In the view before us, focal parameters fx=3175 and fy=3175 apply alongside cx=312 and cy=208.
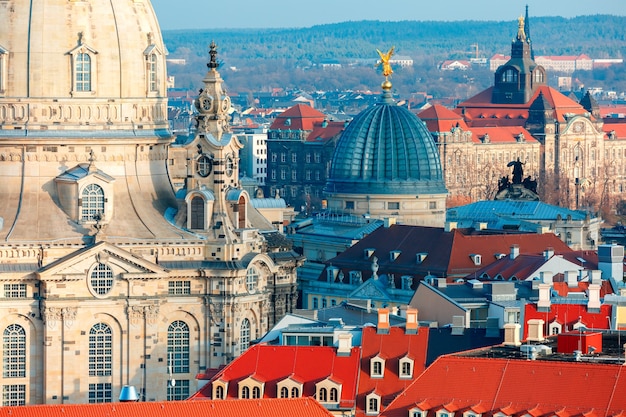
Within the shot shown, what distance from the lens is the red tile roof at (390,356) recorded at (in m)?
104

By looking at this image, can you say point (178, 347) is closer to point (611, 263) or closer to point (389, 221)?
point (611, 263)

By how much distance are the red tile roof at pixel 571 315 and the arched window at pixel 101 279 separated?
2389 cm

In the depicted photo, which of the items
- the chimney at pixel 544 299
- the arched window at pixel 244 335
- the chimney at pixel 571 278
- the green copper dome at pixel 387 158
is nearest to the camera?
the chimney at pixel 544 299

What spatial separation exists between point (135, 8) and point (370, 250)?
26872 millimetres

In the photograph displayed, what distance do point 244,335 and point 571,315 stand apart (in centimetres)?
2530

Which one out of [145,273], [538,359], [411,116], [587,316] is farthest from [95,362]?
[411,116]

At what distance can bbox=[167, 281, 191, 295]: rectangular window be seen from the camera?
132m

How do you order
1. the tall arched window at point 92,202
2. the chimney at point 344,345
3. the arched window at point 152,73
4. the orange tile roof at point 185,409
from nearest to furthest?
the orange tile roof at point 185,409 → the chimney at point 344,345 → the tall arched window at point 92,202 → the arched window at point 152,73

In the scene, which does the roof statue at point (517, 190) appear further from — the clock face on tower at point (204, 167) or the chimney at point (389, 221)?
the clock face on tower at point (204, 167)

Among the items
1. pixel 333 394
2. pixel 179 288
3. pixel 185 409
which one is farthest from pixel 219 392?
pixel 179 288

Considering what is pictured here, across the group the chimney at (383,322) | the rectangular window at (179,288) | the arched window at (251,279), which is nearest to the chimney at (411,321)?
the chimney at (383,322)

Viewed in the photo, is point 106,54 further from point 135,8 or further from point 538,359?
point 538,359

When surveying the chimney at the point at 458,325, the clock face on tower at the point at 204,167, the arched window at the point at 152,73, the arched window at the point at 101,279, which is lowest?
the chimney at the point at 458,325

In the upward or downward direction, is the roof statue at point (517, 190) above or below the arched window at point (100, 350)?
above
